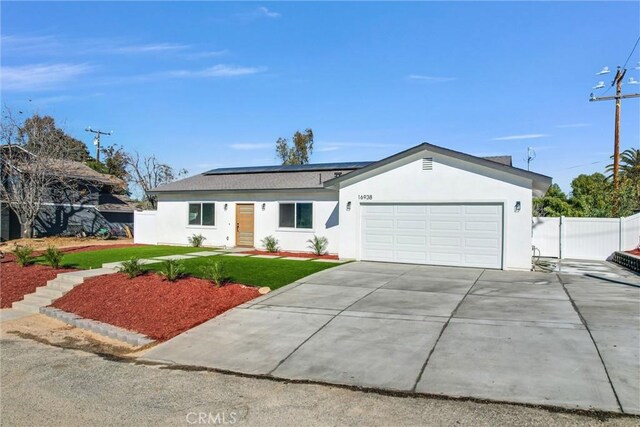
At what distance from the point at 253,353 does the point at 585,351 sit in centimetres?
462

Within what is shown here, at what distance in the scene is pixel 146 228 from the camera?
22.7 metres

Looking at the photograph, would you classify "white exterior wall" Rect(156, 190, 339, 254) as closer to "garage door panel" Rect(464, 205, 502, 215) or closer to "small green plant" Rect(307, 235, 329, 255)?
"small green plant" Rect(307, 235, 329, 255)

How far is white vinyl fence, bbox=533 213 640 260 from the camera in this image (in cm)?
1712

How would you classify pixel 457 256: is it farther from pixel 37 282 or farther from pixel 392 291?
pixel 37 282

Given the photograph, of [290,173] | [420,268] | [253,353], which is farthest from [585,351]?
[290,173]

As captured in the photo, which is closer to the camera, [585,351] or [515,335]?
[585,351]

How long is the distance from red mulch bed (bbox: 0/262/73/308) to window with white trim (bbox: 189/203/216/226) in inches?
304

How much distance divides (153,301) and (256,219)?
410 inches

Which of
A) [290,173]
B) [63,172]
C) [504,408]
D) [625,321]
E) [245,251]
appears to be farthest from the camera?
[63,172]

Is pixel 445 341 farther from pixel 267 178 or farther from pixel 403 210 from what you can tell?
pixel 267 178

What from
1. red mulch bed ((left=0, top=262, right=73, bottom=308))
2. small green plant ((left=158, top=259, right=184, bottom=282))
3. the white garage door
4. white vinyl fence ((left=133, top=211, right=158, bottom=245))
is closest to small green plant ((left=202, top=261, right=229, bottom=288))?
small green plant ((left=158, top=259, right=184, bottom=282))

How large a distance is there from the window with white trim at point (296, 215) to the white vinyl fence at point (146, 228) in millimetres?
7629

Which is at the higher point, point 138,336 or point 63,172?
point 63,172

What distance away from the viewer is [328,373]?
564cm
